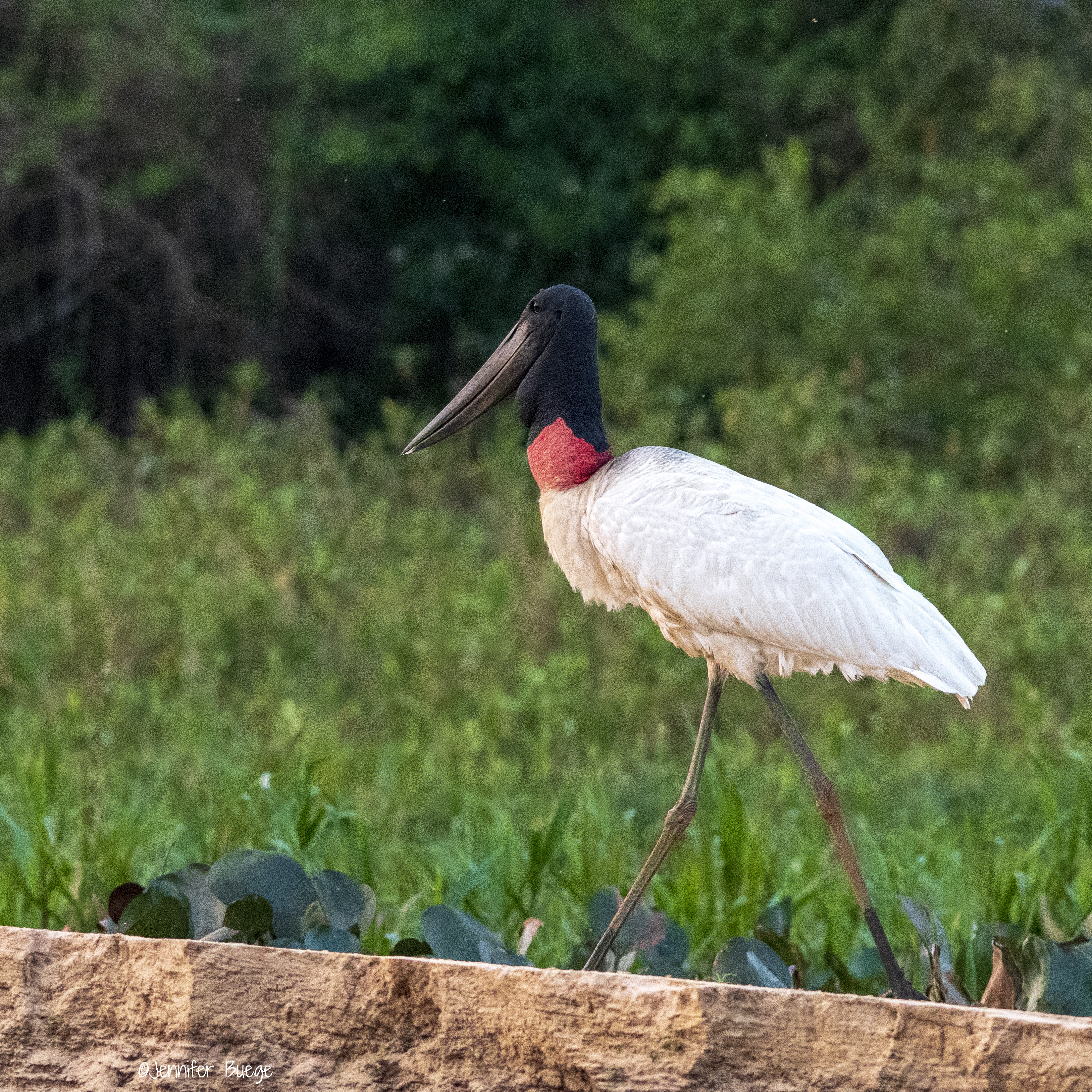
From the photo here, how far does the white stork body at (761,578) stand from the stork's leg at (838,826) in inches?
3.6

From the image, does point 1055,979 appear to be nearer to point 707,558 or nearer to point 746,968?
point 746,968

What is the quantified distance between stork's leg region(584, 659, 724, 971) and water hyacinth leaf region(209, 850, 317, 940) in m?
0.59

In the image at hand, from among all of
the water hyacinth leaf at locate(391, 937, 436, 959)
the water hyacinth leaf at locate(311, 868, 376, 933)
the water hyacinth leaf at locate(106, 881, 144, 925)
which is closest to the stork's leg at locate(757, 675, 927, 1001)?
the water hyacinth leaf at locate(391, 937, 436, 959)

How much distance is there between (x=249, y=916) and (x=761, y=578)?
1074 mm

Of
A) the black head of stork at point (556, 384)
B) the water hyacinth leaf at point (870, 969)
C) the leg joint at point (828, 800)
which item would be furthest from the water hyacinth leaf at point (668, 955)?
the black head of stork at point (556, 384)

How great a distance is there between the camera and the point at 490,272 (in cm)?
1272

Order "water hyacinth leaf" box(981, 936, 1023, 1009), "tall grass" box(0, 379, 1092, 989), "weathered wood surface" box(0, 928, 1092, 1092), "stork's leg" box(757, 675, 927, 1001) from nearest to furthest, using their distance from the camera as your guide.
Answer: "weathered wood surface" box(0, 928, 1092, 1092) < "stork's leg" box(757, 675, 927, 1001) < "water hyacinth leaf" box(981, 936, 1023, 1009) < "tall grass" box(0, 379, 1092, 989)

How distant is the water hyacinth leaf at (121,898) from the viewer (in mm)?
2699

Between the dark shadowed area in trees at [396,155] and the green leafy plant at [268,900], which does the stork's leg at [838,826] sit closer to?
the green leafy plant at [268,900]

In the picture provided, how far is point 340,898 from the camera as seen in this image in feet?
8.83

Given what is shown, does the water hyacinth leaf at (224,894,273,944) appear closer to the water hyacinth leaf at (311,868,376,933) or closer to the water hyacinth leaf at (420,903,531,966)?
the water hyacinth leaf at (311,868,376,933)

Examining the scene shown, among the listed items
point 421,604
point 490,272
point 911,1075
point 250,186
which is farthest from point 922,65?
point 911,1075

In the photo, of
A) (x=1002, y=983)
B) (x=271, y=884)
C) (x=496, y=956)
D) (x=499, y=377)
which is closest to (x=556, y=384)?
(x=499, y=377)

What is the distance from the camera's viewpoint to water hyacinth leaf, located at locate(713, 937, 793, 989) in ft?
7.73
